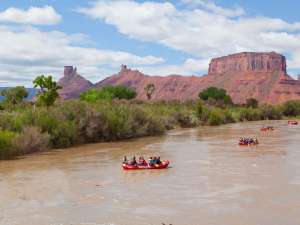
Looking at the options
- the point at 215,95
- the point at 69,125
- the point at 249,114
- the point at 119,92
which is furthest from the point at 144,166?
the point at 215,95

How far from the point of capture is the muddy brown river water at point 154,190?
55.3 ft

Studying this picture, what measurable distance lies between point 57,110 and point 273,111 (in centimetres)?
7283

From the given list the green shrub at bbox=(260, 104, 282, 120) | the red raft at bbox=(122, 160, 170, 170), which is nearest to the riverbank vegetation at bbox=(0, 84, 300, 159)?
the red raft at bbox=(122, 160, 170, 170)

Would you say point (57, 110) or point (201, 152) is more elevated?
point (57, 110)

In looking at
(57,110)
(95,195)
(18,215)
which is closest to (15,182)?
(95,195)

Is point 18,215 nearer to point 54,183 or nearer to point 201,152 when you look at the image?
point 54,183

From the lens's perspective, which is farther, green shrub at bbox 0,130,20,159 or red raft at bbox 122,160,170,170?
green shrub at bbox 0,130,20,159

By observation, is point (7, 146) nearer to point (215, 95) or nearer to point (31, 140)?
point (31, 140)

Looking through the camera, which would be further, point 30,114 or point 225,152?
point 30,114

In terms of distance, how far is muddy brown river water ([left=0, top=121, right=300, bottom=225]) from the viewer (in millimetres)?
16844

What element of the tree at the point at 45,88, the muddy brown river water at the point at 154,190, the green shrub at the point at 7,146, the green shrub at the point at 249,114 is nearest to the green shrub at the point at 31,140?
the green shrub at the point at 7,146

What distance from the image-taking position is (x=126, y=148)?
40.5 m

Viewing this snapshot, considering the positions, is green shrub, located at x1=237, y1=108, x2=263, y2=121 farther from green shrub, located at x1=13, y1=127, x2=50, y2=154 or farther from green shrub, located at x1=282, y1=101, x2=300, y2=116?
green shrub, located at x1=13, y1=127, x2=50, y2=154

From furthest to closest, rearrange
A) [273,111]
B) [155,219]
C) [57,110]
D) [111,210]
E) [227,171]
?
[273,111]
[57,110]
[227,171]
[111,210]
[155,219]
